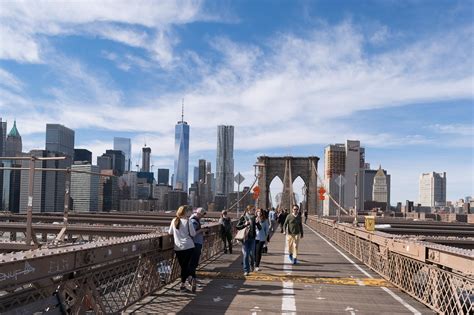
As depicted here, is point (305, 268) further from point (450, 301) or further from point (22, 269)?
point (22, 269)

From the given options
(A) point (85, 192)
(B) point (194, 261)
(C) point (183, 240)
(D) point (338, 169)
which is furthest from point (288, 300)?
(D) point (338, 169)

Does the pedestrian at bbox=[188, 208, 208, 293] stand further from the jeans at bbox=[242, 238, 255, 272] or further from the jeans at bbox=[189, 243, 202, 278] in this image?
the jeans at bbox=[242, 238, 255, 272]

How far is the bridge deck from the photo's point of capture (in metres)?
7.97

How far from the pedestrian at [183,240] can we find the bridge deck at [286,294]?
1.59 feet

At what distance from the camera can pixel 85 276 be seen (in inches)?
248

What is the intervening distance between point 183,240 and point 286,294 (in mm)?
2135

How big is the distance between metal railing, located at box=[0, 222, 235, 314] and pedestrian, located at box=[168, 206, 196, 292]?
1.10 feet

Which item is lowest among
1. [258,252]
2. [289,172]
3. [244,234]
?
[258,252]

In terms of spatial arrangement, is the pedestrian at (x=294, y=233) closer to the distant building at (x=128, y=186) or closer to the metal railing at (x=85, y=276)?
the metal railing at (x=85, y=276)

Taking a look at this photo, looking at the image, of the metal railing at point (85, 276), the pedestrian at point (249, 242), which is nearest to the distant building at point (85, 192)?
the pedestrian at point (249, 242)

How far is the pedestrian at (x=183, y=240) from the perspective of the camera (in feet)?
30.6

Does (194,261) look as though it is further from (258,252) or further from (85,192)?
(85,192)

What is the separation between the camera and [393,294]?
9555 millimetres

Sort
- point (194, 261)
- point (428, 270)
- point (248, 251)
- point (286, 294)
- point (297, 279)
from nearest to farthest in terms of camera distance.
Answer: point (428, 270) < point (286, 294) < point (194, 261) < point (297, 279) < point (248, 251)
